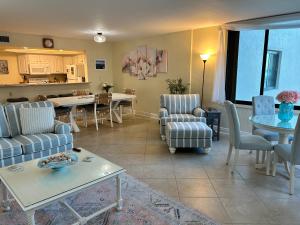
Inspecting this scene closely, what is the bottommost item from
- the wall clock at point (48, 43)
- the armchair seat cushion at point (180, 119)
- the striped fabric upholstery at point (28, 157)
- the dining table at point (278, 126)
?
the striped fabric upholstery at point (28, 157)

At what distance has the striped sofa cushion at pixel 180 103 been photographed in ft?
15.1

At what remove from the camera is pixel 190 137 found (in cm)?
353

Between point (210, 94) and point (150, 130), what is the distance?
5.19 feet

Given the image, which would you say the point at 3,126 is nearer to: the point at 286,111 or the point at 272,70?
the point at 286,111

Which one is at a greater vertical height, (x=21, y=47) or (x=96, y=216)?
(x=21, y=47)

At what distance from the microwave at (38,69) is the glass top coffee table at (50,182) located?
5471mm

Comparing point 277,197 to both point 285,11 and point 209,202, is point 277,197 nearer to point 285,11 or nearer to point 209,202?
point 209,202

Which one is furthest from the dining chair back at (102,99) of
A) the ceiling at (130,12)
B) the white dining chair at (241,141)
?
the white dining chair at (241,141)

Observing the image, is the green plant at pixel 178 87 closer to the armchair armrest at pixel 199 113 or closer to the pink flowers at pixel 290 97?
the armchair armrest at pixel 199 113

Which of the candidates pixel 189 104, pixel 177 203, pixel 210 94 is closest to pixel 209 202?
pixel 177 203

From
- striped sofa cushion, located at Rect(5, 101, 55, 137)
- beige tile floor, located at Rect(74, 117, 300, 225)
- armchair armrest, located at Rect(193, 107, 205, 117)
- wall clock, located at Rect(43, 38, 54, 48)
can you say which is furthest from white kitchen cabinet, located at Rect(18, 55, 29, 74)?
armchair armrest, located at Rect(193, 107, 205, 117)

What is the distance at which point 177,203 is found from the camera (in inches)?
87.6

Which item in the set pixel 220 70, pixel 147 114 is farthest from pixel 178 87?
pixel 147 114

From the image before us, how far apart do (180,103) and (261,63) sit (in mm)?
1762
